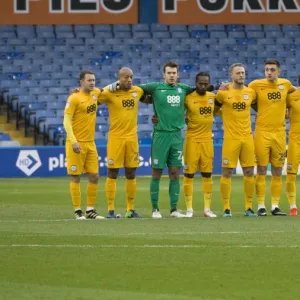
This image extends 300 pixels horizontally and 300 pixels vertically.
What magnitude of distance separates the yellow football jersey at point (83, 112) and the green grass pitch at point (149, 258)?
1.18m

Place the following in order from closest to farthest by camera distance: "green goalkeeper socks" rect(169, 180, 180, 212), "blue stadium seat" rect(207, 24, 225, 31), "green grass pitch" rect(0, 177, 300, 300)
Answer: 1. "green grass pitch" rect(0, 177, 300, 300)
2. "green goalkeeper socks" rect(169, 180, 180, 212)
3. "blue stadium seat" rect(207, 24, 225, 31)

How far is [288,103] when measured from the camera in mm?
16125

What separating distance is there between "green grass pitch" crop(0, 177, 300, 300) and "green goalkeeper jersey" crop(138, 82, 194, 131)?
4.21ft

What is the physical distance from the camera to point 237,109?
1577cm

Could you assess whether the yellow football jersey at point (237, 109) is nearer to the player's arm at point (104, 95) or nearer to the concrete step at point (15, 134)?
the player's arm at point (104, 95)

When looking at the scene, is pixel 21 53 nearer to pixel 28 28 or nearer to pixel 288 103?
pixel 28 28

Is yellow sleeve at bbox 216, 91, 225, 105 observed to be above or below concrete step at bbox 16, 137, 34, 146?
above

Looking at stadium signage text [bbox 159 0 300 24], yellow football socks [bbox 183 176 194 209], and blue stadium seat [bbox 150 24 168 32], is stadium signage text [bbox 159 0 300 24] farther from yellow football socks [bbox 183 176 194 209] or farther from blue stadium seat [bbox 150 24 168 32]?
yellow football socks [bbox 183 176 194 209]

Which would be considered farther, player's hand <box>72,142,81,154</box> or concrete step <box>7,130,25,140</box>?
concrete step <box>7,130,25,140</box>

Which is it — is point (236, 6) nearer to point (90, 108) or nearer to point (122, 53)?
point (122, 53)

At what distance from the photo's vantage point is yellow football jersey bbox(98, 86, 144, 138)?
51.3 feet

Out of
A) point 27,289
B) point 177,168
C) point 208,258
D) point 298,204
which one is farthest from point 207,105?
point 27,289

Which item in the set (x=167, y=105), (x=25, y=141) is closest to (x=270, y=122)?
(x=167, y=105)

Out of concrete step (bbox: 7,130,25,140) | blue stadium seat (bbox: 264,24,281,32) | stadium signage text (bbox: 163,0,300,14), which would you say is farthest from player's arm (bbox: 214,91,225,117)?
blue stadium seat (bbox: 264,24,281,32)
